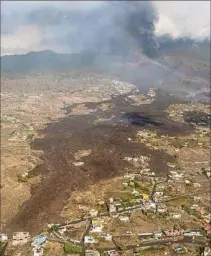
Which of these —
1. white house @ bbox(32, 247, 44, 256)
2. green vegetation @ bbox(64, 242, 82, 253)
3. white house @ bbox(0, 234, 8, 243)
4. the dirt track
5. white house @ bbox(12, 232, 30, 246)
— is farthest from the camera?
the dirt track

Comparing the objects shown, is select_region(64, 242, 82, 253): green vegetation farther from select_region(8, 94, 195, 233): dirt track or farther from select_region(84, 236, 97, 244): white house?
select_region(8, 94, 195, 233): dirt track

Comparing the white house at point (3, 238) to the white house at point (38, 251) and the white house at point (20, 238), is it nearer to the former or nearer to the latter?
the white house at point (20, 238)

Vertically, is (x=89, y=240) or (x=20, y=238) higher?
(x=89, y=240)

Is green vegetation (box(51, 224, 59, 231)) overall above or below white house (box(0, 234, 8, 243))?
above

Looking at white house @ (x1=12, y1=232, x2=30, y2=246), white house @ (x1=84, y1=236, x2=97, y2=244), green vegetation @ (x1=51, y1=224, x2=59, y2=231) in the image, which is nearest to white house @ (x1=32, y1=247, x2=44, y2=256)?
white house @ (x1=12, y1=232, x2=30, y2=246)

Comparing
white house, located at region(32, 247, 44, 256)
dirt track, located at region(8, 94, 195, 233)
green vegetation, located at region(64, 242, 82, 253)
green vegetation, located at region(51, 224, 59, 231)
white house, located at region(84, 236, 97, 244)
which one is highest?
dirt track, located at region(8, 94, 195, 233)

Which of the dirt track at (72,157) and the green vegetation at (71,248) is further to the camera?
the dirt track at (72,157)

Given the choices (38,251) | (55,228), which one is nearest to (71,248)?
(38,251)

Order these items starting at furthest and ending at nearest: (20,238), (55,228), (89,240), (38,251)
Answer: (55,228), (20,238), (89,240), (38,251)

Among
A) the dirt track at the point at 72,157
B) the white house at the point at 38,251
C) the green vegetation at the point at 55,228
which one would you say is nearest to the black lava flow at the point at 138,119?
the dirt track at the point at 72,157

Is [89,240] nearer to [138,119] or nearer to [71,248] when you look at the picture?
[71,248]
